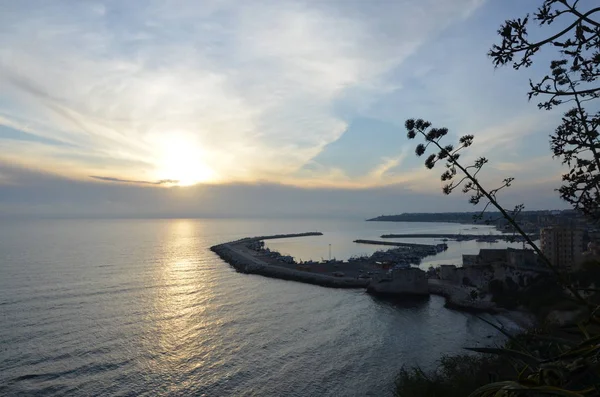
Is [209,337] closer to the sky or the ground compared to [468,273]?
closer to the ground

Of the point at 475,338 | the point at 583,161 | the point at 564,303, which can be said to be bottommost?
the point at 475,338

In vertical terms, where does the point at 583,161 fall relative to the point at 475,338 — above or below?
above

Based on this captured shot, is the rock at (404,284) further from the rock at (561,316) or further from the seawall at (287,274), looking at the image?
the rock at (561,316)

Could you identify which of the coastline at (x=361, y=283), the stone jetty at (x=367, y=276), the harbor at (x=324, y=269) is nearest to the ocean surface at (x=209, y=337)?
the coastline at (x=361, y=283)

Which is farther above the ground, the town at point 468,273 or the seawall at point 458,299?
the town at point 468,273

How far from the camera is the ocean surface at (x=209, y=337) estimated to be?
18.1 meters

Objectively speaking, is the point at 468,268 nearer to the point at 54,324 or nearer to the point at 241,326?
the point at 241,326

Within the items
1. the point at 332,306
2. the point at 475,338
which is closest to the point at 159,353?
the point at 332,306

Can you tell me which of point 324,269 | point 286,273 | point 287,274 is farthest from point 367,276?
point 286,273

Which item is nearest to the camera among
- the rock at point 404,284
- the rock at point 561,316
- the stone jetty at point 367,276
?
the rock at point 561,316

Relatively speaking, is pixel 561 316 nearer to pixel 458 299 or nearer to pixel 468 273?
pixel 458 299

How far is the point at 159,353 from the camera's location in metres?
21.9

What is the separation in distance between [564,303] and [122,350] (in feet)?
85.8

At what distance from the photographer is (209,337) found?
24.8 meters
